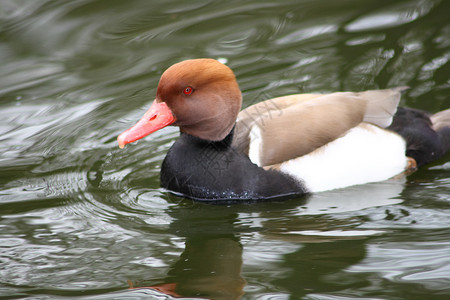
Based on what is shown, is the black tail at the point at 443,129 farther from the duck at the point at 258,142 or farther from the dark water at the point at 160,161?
the duck at the point at 258,142

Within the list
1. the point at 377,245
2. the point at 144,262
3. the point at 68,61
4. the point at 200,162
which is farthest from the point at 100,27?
the point at 377,245

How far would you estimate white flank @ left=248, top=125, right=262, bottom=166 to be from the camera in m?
4.88

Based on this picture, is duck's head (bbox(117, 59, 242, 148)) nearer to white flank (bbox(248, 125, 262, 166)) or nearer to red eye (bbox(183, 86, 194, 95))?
red eye (bbox(183, 86, 194, 95))

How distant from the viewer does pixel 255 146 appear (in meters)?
4.92

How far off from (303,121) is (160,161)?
1.37m

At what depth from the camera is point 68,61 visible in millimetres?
7082

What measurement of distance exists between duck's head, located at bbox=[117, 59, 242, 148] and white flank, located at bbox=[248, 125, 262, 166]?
0.60 feet

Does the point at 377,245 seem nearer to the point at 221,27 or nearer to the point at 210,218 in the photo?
the point at 210,218

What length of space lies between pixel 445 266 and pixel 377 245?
0.45 m

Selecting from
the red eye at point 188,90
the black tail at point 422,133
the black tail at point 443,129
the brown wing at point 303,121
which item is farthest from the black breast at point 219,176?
the black tail at point 443,129

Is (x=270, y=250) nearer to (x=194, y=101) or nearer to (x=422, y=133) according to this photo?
(x=194, y=101)

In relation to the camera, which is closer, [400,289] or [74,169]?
[400,289]

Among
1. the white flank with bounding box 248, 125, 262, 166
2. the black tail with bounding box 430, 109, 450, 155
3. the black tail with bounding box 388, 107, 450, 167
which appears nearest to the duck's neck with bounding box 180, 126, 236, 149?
the white flank with bounding box 248, 125, 262, 166

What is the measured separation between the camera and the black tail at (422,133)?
5.31m
